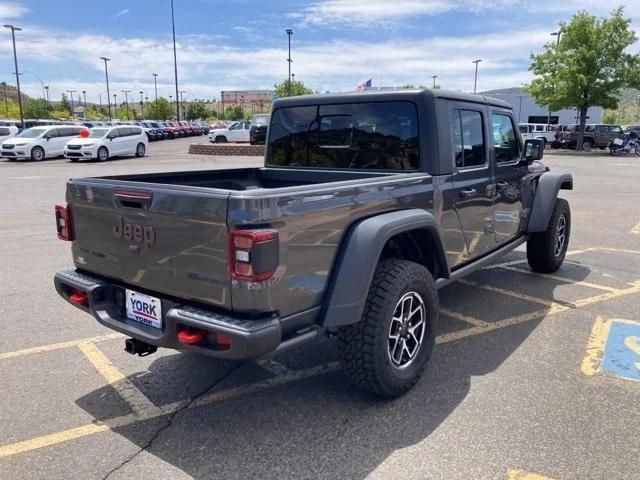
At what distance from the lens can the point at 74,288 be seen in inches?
129

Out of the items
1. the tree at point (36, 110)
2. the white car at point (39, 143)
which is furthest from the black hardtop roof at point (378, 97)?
the tree at point (36, 110)

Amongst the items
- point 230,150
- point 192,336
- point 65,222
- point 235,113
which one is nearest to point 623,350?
point 192,336

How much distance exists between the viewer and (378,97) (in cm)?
381

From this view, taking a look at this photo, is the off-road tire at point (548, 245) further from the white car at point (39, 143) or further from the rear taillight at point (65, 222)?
the white car at point (39, 143)

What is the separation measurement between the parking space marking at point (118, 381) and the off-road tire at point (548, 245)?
4.32 meters

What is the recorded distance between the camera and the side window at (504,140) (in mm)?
4660

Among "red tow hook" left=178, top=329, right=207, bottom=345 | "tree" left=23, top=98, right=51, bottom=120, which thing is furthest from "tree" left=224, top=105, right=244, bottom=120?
"red tow hook" left=178, top=329, right=207, bottom=345

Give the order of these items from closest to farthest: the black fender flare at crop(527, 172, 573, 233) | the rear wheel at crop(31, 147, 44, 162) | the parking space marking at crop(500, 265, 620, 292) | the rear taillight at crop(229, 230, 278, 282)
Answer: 1. the rear taillight at crop(229, 230, 278, 282)
2. the black fender flare at crop(527, 172, 573, 233)
3. the parking space marking at crop(500, 265, 620, 292)
4. the rear wheel at crop(31, 147, 44, 162)

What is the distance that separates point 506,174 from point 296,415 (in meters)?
2.90

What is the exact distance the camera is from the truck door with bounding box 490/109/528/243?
4.59 m

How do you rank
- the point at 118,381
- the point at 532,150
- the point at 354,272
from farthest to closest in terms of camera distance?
the point at 532,150 < the point at 118,381 < the point at 354,272

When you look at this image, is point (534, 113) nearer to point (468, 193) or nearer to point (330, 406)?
point (468, 193)

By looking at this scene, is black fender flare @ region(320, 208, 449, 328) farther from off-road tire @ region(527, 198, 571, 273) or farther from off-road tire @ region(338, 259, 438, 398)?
off-road tire @ region(527, 198, 571, 273)

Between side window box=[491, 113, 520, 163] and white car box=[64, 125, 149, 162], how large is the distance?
72.9ft
